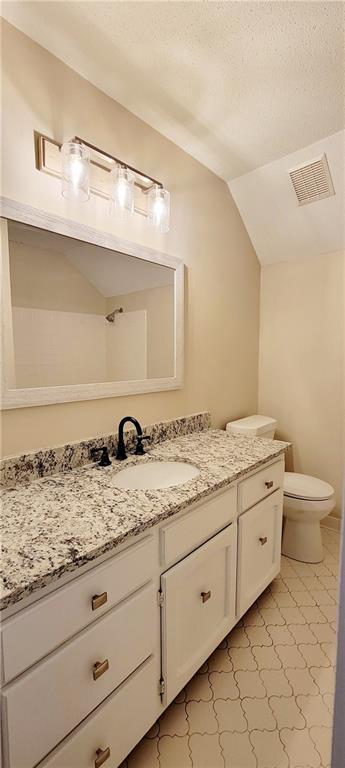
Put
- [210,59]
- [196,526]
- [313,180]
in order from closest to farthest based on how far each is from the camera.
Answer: [196,526] → [210,59] → [313,180]

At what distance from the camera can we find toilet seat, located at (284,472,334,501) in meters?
1.83

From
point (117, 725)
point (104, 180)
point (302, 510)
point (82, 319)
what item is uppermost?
point (104, 180)

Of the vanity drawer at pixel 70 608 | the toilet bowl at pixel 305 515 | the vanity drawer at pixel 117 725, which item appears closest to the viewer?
the vanity drawer at pixel 70 608

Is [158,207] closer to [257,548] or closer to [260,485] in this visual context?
[260,485]

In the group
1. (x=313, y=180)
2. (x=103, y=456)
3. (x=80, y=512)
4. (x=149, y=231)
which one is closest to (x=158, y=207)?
(x=149, y=231)

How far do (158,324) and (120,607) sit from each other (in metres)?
1.17

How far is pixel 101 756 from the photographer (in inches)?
32.4

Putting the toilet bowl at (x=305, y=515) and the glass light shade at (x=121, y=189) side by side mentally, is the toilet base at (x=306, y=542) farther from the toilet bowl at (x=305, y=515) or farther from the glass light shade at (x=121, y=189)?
the glass light shade at (x=121, y=189)

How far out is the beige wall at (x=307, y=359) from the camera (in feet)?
6.95

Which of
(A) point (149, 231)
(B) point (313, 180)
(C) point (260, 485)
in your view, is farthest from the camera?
(B) point (313, 180)

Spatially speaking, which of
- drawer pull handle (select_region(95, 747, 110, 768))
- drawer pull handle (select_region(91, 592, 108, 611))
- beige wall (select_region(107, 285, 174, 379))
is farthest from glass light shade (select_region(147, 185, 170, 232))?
drawer pull handle (select_region(95, 747, 110, 768))

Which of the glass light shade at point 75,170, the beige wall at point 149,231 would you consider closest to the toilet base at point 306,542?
the beige wall at point 149,231

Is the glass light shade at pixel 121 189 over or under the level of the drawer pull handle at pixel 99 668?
over

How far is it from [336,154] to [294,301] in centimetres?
88
